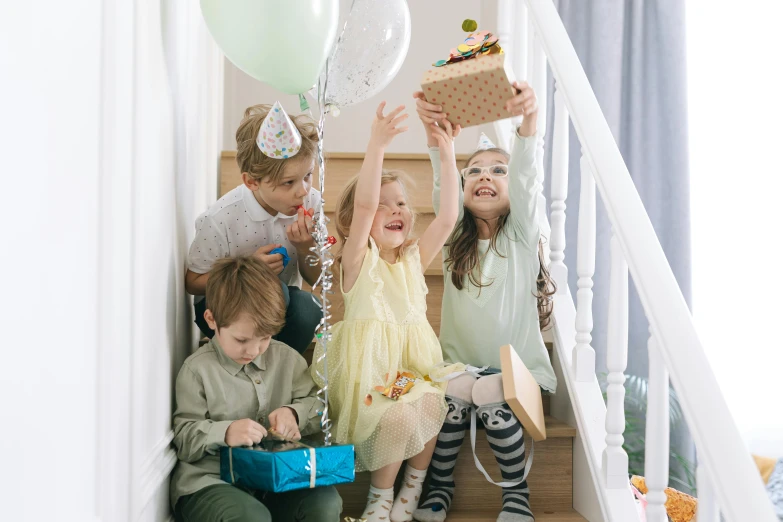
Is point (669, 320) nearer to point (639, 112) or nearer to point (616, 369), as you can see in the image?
point (616, 369)

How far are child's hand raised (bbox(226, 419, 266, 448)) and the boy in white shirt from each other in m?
0.34

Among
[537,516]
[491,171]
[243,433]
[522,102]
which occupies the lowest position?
[537,516]

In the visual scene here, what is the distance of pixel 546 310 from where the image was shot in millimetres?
1872

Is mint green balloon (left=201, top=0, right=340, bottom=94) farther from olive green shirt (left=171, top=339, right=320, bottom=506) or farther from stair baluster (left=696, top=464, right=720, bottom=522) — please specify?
stair baluster (left=696, top=464, right=720, bottom=522)

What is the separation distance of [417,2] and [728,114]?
140 cm

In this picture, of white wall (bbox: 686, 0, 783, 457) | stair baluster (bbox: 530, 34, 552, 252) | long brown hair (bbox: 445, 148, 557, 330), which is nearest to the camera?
long brown hair (bbox: 445, 148, 557, 330)

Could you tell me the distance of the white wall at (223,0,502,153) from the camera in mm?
3090

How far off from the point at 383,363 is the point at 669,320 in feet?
2.13

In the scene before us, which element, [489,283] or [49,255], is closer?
[49,255]

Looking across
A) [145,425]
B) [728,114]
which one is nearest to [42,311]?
[145,425]

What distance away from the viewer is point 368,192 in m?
1.59

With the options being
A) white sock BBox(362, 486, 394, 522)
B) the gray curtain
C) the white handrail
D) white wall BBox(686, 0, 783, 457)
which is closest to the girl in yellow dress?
white sock BBox(362, 486, 394, 522)

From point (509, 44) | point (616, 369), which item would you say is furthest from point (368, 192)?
point (509, 44)

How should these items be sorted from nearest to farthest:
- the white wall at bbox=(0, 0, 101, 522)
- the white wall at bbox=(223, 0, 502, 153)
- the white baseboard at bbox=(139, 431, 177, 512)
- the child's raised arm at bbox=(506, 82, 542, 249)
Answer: the white wall at bbox=(0, 0, 101, 522), the white baseboard at bbox=(139, 431, 177, 512), the child's raised arm at bbox=(506, 82, 542, 249), the white wall at bbox=(223, 0, 502, 153)
